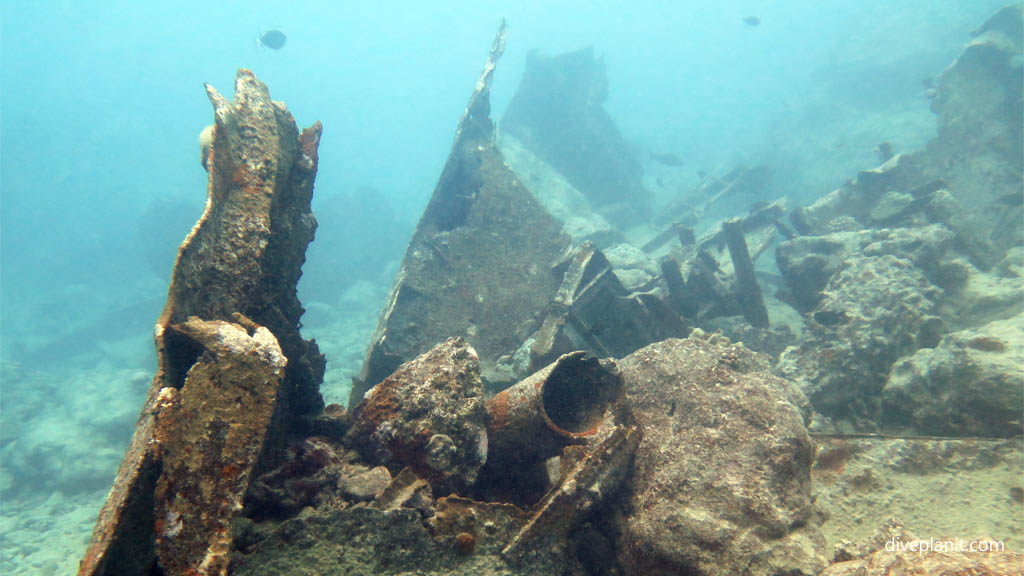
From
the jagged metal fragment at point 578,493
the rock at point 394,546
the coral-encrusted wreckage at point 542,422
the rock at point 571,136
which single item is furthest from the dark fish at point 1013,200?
Answer: the rock at point 394,546

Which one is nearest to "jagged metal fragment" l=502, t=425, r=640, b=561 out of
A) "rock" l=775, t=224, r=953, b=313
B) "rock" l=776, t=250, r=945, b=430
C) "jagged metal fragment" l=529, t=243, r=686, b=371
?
"jagged metal fragment" l=529, t=243, r=686, b=371

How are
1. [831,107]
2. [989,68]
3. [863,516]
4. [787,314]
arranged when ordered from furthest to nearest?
1. [831,107]
2. [989,68]
3. [787,314]
4. [863,516]

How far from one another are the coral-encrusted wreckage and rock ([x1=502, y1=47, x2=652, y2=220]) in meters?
15.4

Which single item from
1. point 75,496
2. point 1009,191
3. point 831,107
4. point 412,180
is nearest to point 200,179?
point 412,180

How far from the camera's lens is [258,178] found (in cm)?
282

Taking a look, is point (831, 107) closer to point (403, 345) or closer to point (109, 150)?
point (403, 345)

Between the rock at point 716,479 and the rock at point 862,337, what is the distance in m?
1.83

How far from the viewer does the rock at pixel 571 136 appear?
69.3 ft

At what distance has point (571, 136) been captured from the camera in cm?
2116

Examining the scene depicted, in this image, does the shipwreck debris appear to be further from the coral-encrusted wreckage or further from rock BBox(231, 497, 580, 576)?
rock BBox(231, 497, 580, 576)

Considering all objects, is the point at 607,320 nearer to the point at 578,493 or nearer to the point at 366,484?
the point at 578,493

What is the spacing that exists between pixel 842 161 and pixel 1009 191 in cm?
1664

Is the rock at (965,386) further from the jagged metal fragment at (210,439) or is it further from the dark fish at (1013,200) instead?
the dark fish at (1013,200)

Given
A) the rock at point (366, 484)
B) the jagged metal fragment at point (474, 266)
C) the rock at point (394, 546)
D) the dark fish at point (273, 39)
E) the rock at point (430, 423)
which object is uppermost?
the dark fish at point (273, 39)
